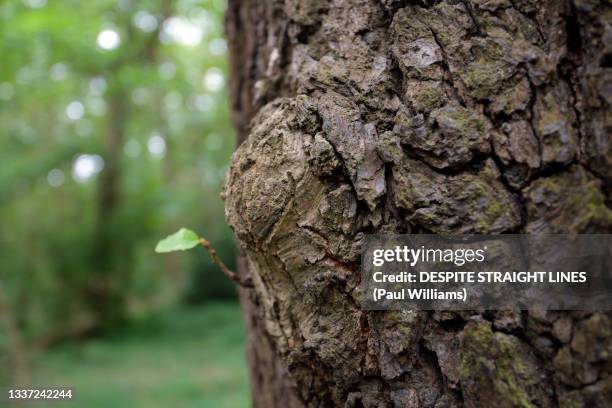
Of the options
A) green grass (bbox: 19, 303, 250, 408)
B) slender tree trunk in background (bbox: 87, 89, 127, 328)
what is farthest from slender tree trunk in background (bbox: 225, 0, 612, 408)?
slender tree trunk in background (bbox: 87, 89, 127, 328)

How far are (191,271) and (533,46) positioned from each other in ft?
41.1

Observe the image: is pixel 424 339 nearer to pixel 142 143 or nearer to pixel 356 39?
pixel 356 39

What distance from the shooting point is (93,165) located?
33.7 ft

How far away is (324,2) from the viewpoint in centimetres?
122

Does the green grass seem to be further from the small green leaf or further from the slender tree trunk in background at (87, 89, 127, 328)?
the small green leaf

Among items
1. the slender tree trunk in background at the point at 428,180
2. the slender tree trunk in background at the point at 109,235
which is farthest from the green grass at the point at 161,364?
the slender tree trunk in background at the point at 428,180

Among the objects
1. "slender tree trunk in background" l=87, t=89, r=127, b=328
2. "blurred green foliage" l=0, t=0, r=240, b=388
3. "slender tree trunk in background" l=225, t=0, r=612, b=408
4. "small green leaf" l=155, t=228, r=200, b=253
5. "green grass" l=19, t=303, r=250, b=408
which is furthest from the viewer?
"slender tree trunk in background" l=87, t=89, r=127, b=328

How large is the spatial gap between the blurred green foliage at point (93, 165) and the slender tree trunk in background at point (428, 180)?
205 inches

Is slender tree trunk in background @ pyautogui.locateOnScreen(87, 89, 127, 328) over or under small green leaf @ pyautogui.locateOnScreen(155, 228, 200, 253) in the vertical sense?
over

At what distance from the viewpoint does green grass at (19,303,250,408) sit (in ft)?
20.7

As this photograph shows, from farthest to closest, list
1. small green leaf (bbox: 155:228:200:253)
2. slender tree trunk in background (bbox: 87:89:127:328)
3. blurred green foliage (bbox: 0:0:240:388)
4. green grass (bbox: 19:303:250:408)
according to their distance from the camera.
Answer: slender tree trunk in background (bbox: 87:89:127:328), blurred green foliage (bbox: 0:0:240:388), green grass (bbox: 19:303:250:408), small green leaf (bbox: 155:228:200:253)

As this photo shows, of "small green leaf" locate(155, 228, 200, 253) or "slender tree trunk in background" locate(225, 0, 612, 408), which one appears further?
"small green leaf" locate(155, 228, 200, 253)

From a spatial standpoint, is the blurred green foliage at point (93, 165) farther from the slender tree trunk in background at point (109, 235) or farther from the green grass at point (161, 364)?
the green grass at point (161, 364)

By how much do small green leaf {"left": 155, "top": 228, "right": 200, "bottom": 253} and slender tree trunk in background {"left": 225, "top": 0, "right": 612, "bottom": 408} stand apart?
0.79 ft
